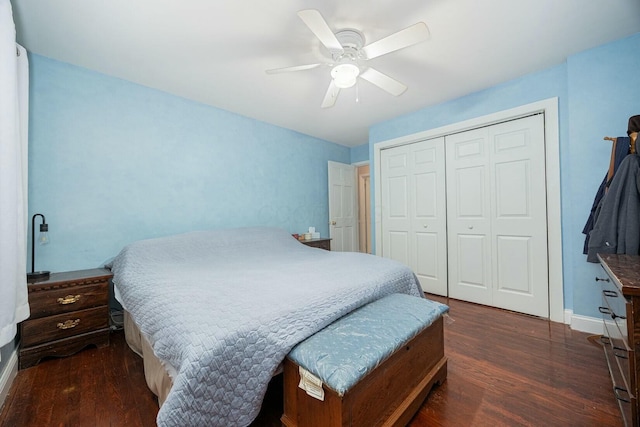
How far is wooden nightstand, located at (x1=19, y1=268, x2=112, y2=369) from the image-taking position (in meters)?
1.76

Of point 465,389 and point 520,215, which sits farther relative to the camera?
point 520,215

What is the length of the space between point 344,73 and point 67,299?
2629 mm

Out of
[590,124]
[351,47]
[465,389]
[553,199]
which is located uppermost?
[351,47]

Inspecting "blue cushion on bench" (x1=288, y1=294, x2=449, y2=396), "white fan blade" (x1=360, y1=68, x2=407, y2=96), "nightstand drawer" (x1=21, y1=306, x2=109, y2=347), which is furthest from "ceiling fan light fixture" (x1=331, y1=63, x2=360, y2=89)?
"nightstand drawer" (x1=21, y1=306, x2=109, y2=347)

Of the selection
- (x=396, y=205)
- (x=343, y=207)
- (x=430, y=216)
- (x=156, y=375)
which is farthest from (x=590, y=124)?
(x=156, y=375)

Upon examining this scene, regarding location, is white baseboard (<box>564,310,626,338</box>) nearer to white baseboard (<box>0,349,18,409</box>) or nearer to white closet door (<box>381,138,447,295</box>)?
white closet door (<box>381,138,447,295</box>)

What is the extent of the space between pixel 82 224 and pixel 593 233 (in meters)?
4.05

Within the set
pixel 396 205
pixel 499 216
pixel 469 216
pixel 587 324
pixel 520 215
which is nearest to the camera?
pixel 587 324

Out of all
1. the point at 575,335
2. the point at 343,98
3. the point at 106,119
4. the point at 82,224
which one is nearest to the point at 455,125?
the point at 343,98

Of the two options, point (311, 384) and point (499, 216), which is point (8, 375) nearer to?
point (311, 384)

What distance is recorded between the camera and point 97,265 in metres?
2.31

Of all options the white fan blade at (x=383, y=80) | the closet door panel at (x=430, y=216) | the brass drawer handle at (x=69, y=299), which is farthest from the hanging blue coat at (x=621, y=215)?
the brass drawer handle at (x=69, y=299)

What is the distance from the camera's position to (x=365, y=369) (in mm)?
966

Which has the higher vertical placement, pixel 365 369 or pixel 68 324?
pixel 365 369
